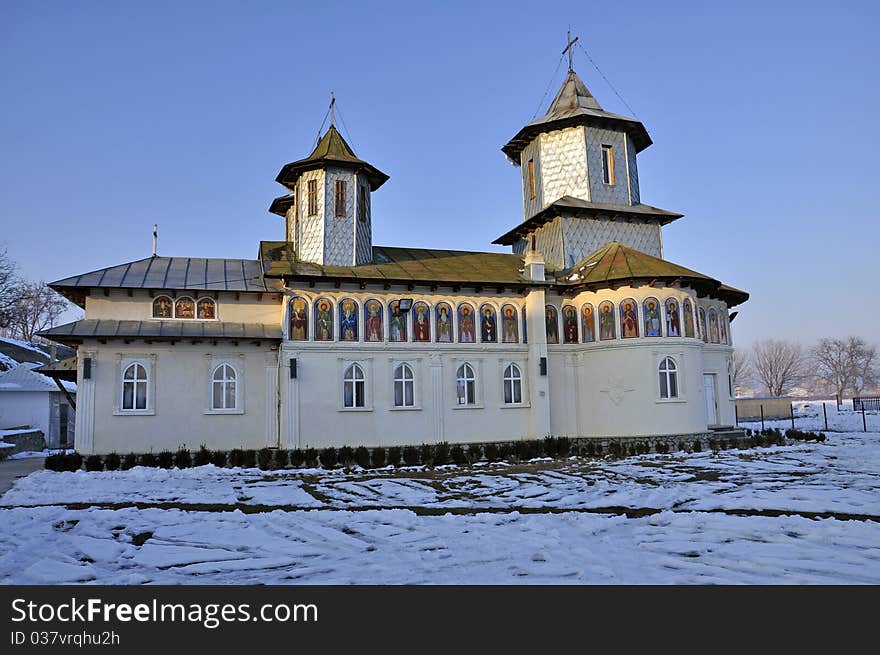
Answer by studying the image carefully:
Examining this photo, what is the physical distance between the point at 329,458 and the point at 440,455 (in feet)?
10.9

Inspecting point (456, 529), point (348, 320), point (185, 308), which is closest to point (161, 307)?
point (185, 308)

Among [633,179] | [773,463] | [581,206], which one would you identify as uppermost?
[633,179]

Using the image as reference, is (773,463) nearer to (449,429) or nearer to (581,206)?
(449,429)

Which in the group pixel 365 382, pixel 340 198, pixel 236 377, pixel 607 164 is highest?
pixel 607 164

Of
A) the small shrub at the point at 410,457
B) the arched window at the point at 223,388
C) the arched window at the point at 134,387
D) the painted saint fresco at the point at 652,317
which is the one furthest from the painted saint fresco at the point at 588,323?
the arched window at the point at 134,387

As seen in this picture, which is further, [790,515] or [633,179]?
[633,179]

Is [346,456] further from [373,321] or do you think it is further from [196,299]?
[196,299]

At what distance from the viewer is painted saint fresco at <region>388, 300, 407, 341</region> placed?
2186 cm

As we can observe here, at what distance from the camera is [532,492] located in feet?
42.8

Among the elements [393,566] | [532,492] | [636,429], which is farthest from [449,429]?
[393,566]

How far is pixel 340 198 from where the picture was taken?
23.1 metres

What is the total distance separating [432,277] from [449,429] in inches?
207

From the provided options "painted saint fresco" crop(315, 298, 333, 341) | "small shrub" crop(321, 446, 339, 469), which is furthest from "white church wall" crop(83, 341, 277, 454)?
"small shrub" crop(321, 446, 339, 469)
